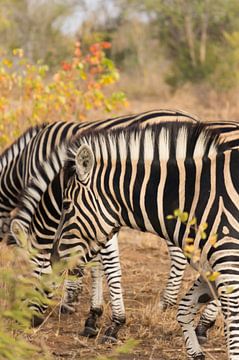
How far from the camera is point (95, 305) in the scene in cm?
602

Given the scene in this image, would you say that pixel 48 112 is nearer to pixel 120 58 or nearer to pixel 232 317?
pixel 232 317

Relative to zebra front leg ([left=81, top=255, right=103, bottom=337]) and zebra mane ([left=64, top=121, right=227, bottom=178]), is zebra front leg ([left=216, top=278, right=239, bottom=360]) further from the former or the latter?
zebra front leg ([left=81, top=255, right=103, bottom=337])

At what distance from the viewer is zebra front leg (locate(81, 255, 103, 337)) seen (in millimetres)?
5770

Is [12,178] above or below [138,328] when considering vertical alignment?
above

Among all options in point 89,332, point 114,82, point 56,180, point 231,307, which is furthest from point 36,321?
point 114,82

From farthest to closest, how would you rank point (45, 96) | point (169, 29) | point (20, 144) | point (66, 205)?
point (169, 29) < point (45, 96) < point (20, 144) < point (66, 205)

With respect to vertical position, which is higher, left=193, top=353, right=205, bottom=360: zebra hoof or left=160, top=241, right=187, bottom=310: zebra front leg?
left=160, top=241, right=187, bottom=310: zebra front leg

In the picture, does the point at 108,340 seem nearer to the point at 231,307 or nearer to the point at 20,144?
the point at 231,307

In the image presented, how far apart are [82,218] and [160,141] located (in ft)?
2.29

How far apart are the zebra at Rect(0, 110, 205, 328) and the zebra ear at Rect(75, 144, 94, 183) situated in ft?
1.78

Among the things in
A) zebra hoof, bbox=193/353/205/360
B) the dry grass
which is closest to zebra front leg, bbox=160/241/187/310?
the dry grass

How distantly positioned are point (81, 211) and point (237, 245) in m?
1.06

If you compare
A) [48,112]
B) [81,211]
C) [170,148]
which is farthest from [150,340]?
[48,112]

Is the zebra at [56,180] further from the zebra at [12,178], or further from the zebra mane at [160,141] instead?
the zebra mane at [160,141]
